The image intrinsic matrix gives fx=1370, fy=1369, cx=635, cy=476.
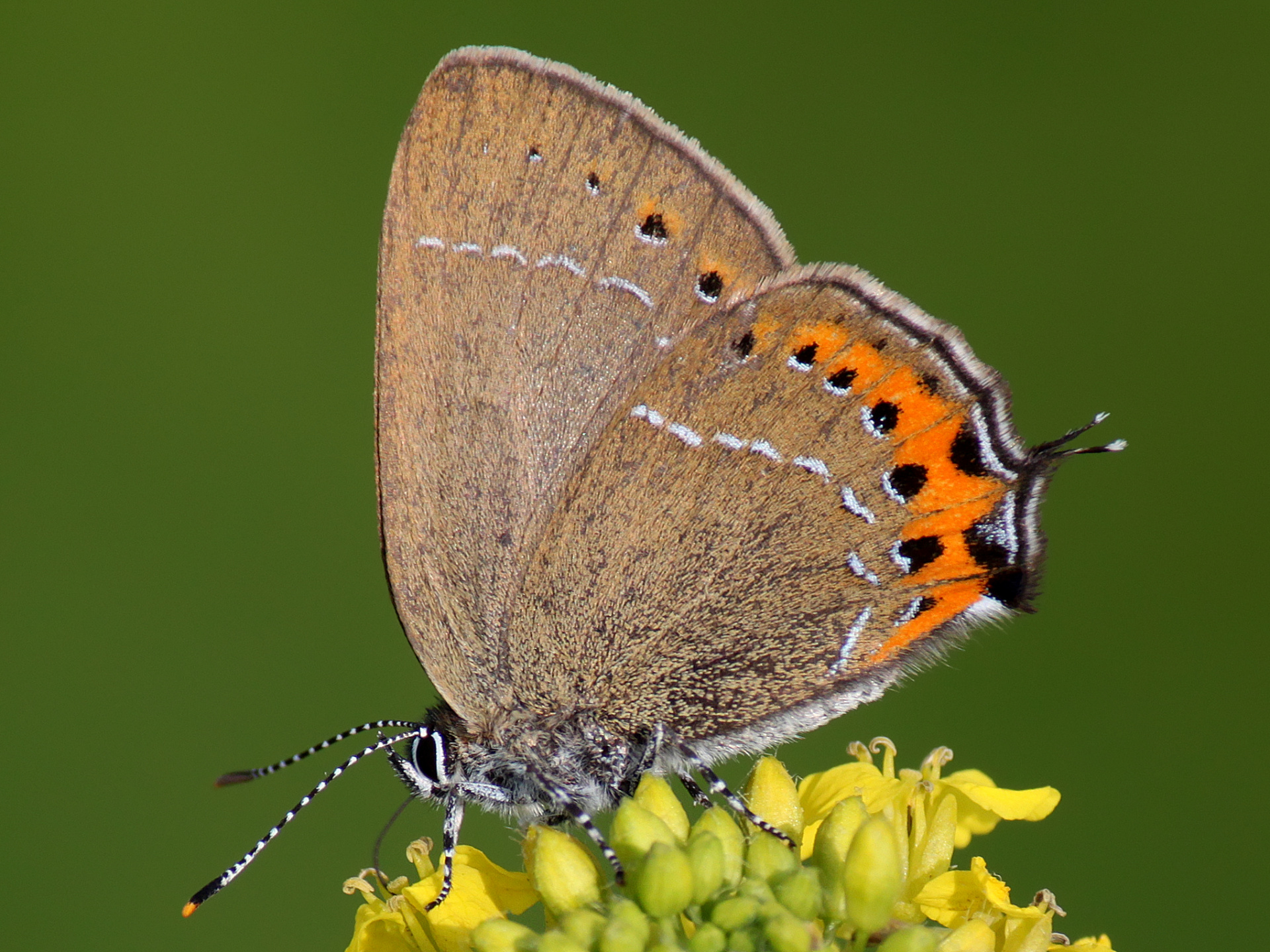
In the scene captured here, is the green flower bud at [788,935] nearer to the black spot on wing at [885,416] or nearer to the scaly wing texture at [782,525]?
the scaly wing texture at [782,525]

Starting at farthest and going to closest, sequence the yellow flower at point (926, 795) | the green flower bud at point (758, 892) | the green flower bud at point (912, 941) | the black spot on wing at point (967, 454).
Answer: the black spot on wing at point (967, 454)
the yellow flower at point (926, 795)
the green flower bud at point (758, 892)
the green flower bud at point (912, 941)

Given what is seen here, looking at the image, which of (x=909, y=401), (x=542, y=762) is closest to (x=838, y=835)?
(x=542, y=762)

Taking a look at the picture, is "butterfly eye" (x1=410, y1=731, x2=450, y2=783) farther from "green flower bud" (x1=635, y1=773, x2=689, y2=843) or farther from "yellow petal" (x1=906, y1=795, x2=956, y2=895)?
"yellow petal" (x1=906, y1=795, x2=956, y2=895)

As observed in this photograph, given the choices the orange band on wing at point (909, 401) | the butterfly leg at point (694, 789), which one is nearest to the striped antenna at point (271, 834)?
the butterfly leg at point (694, 789)

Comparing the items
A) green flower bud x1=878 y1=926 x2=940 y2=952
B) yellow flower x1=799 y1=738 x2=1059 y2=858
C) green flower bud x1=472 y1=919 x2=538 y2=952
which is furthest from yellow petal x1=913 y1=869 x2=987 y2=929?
green flower bud x1=472 y1=919 x2=538 y2=952

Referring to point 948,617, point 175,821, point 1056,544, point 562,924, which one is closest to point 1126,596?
point 1056,544
